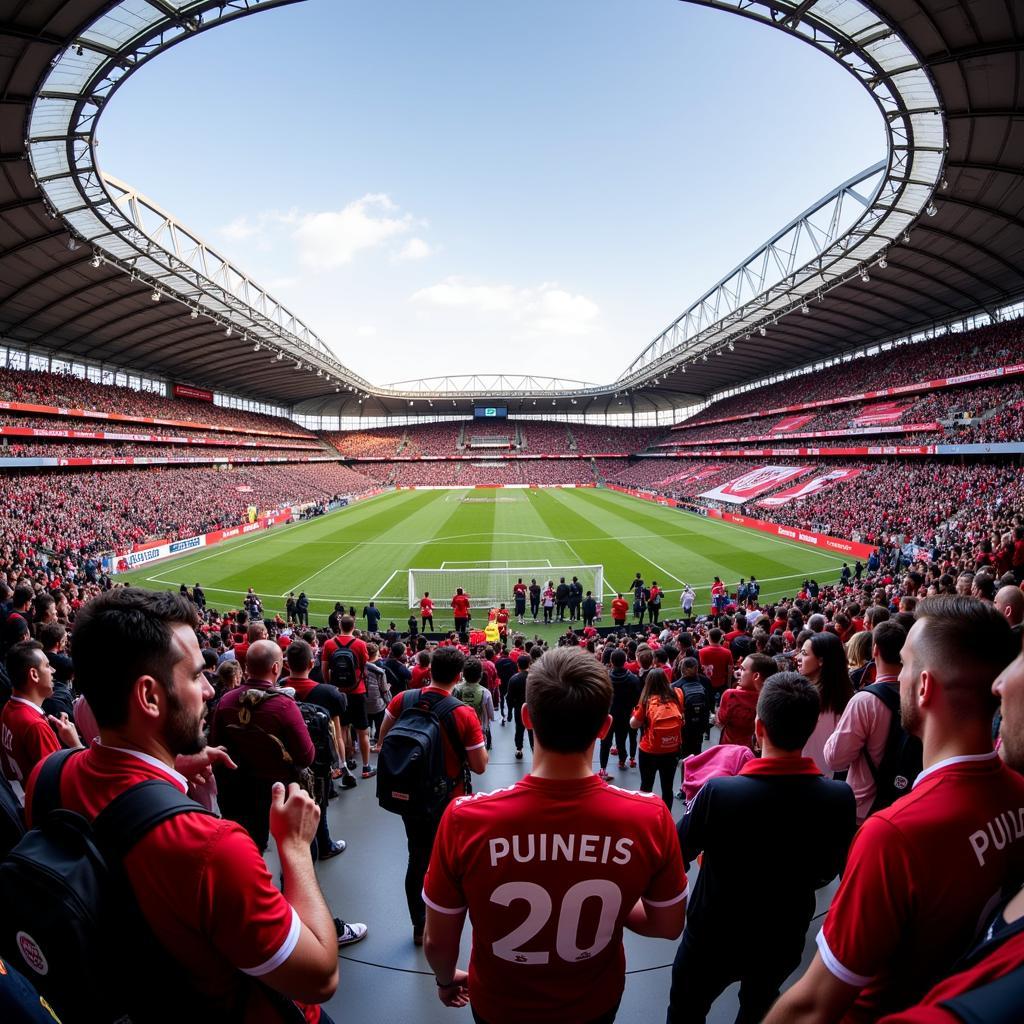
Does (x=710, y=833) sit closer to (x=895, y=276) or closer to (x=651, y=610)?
(x=651, y=610)

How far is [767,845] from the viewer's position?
246cm

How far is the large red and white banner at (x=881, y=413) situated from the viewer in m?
38.4

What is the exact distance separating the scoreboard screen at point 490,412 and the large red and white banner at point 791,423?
50076 mm

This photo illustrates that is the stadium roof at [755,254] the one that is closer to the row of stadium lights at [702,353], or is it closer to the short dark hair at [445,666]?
the row of stadium lights at [702,353]

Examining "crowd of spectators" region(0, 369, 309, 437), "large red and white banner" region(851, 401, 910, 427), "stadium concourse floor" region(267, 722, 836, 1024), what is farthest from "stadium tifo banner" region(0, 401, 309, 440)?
"large red and white banner" region(851, 401, 910, 427)

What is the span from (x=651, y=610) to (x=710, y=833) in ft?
52.3

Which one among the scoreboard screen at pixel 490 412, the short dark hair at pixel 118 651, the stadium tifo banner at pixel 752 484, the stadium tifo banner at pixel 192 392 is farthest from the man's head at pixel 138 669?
the scoreboard screen at pixel 490 412

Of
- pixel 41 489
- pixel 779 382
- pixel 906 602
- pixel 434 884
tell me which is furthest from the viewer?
pixel 779 382

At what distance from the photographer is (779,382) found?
6125 cm

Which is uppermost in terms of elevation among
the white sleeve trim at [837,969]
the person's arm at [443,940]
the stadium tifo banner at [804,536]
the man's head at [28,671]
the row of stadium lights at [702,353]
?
the row of stadium lights at [702,353]


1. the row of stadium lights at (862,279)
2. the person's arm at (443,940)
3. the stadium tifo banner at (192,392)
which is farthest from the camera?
the stadium tifo banner at (192,392)

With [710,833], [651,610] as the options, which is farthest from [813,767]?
[651,610]

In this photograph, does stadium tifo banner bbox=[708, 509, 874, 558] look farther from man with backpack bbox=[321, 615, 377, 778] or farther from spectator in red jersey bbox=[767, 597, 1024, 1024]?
spectator in red jersey bbox=[767, 597, 1024, 1024]

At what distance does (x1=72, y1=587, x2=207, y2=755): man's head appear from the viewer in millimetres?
1897
